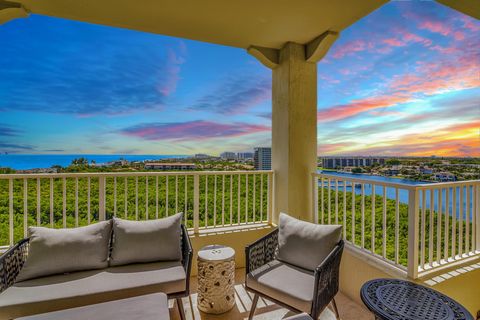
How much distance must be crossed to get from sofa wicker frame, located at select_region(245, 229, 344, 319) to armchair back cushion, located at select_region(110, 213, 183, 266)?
Result: 30.9 inches

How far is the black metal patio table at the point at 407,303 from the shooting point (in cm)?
135

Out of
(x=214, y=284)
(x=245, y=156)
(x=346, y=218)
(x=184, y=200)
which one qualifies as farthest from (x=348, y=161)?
(x=184, y=200)

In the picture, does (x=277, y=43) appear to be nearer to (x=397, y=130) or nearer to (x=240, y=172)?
(x=240, y=172)

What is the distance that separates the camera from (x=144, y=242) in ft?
7.49

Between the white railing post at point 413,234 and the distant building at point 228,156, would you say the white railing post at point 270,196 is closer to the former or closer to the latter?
the distant building at point 228,156

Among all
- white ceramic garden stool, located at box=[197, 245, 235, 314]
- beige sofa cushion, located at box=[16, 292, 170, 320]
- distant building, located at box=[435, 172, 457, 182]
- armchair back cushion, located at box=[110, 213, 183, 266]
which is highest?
distant building, located at box=[435, 172, 457, 182]

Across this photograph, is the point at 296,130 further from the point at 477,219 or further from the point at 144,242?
the point at 144,242

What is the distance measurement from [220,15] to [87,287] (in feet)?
9.96

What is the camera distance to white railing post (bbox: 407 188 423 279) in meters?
1.99

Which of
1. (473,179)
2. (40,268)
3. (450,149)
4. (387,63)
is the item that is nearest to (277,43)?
(387,63)

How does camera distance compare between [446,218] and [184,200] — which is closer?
[446,218]

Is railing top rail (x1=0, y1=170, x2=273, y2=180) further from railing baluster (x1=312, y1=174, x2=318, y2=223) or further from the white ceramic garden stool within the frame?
the white ceramic garden stool

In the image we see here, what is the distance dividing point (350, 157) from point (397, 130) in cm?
107

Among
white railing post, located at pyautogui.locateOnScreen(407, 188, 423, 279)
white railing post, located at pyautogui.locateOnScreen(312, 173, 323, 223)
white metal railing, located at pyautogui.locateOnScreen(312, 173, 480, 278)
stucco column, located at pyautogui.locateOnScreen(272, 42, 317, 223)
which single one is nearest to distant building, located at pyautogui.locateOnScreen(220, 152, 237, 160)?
stucco column, located at pyautogui.locateOnScreen(272, 42, 317, 223)
